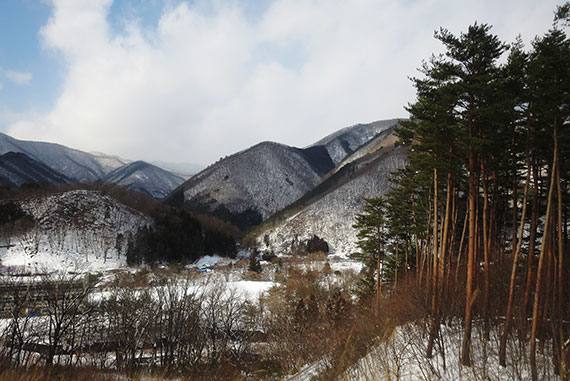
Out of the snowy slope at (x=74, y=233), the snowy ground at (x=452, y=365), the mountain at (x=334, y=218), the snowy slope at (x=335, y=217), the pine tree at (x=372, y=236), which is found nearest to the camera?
the snowy ground at (x=452, y=365)

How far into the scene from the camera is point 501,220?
69.4ft

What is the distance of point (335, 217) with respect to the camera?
111m

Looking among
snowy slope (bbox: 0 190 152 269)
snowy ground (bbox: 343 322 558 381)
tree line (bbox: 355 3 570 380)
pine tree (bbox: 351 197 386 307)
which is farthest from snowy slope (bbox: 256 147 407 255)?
snowy ground (bbox: 343 322 558 381)

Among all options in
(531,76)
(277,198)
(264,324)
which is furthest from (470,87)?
(277,198)

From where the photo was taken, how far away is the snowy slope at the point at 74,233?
66375 mm

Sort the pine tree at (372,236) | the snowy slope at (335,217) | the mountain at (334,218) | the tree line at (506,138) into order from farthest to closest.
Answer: the snowy slope at (335,217)
the mountain at (334,218)
the pine tree at (372,236)
the tree line at (506,138)

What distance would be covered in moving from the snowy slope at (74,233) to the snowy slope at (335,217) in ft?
163

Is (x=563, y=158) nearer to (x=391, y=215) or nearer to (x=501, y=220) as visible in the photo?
(x=501, y=220)

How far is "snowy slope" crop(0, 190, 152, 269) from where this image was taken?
66.4 meters

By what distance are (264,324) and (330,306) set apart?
1321 cm

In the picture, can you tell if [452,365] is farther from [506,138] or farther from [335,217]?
[335,217]

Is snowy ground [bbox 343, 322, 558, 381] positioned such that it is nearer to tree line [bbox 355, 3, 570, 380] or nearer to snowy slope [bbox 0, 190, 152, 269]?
tree line [bbox 355, 3, 570, 380]

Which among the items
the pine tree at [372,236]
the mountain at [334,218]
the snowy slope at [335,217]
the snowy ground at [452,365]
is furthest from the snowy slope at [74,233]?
the snowy ground at [452,365]

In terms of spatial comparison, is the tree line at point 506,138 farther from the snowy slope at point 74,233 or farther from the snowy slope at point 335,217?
the snowy slope at point 335,217
